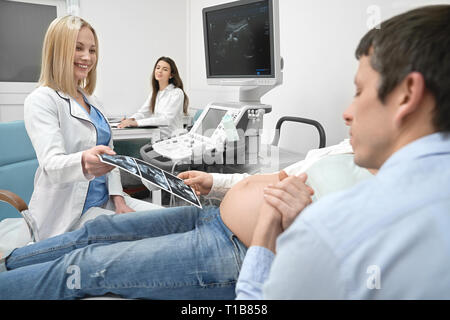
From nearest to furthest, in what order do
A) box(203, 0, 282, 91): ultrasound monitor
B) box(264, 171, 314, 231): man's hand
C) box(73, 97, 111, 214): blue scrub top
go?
box(264, 171, 314, 231): man's hand, box(73, 97, 111, 214): blue scrub top, box(203, 0, 282, 91): ultrasound monitor

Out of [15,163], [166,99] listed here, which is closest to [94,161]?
[15,163]

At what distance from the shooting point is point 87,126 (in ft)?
5.01

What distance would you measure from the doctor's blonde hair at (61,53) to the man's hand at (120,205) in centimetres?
52

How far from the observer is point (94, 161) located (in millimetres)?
1239

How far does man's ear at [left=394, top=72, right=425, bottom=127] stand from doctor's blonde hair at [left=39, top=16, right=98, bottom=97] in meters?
1.37

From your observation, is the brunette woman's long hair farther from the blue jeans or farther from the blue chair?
the blue jeans

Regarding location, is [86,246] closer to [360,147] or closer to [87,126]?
[87,126]

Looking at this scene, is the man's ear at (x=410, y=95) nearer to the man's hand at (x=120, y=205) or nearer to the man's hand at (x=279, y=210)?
the man's hand at (x=279, y=210)

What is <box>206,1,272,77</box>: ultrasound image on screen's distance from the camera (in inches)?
68.6

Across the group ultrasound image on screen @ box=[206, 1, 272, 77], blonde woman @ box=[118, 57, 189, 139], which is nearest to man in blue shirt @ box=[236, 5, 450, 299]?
ultrasound image on screen @ box=[206, 1, 272, 77]

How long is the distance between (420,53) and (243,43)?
4.74 feet

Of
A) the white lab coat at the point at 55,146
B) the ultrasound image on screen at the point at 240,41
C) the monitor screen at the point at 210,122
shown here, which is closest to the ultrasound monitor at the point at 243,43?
the ultrasound image on screen at the point at 240,41
